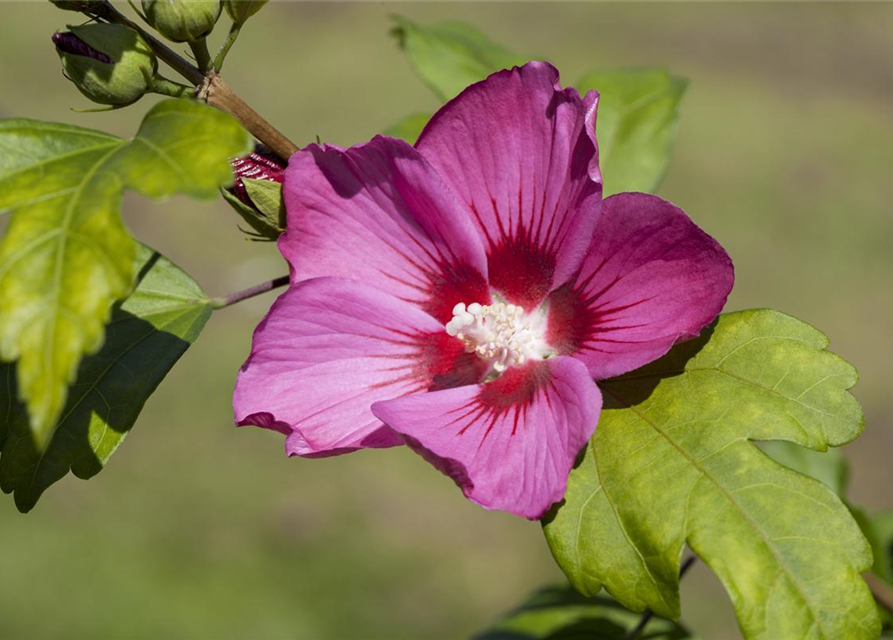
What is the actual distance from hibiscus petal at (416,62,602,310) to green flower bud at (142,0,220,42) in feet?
1.05

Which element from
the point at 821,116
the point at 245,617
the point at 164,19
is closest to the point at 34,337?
the point at 164,19

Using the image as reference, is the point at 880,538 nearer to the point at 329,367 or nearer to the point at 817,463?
the point at 817,463

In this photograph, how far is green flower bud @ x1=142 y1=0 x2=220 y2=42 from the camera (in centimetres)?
131

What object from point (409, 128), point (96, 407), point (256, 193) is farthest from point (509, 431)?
point (409, 128)

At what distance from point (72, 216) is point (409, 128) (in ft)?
3.61

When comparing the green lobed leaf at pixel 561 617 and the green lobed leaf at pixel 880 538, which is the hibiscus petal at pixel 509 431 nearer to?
the green lobed leaf at pixel 880 538

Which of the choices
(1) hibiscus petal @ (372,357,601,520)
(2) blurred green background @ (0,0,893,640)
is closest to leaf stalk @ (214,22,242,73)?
(1) hibiscus petal @ (372,357,601,520)

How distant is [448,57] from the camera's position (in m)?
2.39

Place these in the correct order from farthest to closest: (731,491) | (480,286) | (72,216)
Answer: (480,286)
(731,491)
(72,216)

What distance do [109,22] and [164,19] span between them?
13cm

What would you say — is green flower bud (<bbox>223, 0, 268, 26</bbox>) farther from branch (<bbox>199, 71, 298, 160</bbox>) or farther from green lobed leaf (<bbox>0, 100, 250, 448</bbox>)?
green lobed leaf (<bbox>0, 100, 250, 448</bbox>)

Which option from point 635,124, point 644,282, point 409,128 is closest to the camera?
point 644,282

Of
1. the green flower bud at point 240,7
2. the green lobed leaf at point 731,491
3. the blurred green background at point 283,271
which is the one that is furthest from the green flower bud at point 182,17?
the blurred green background at point 283,271

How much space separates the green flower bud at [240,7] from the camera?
137 centimetres
